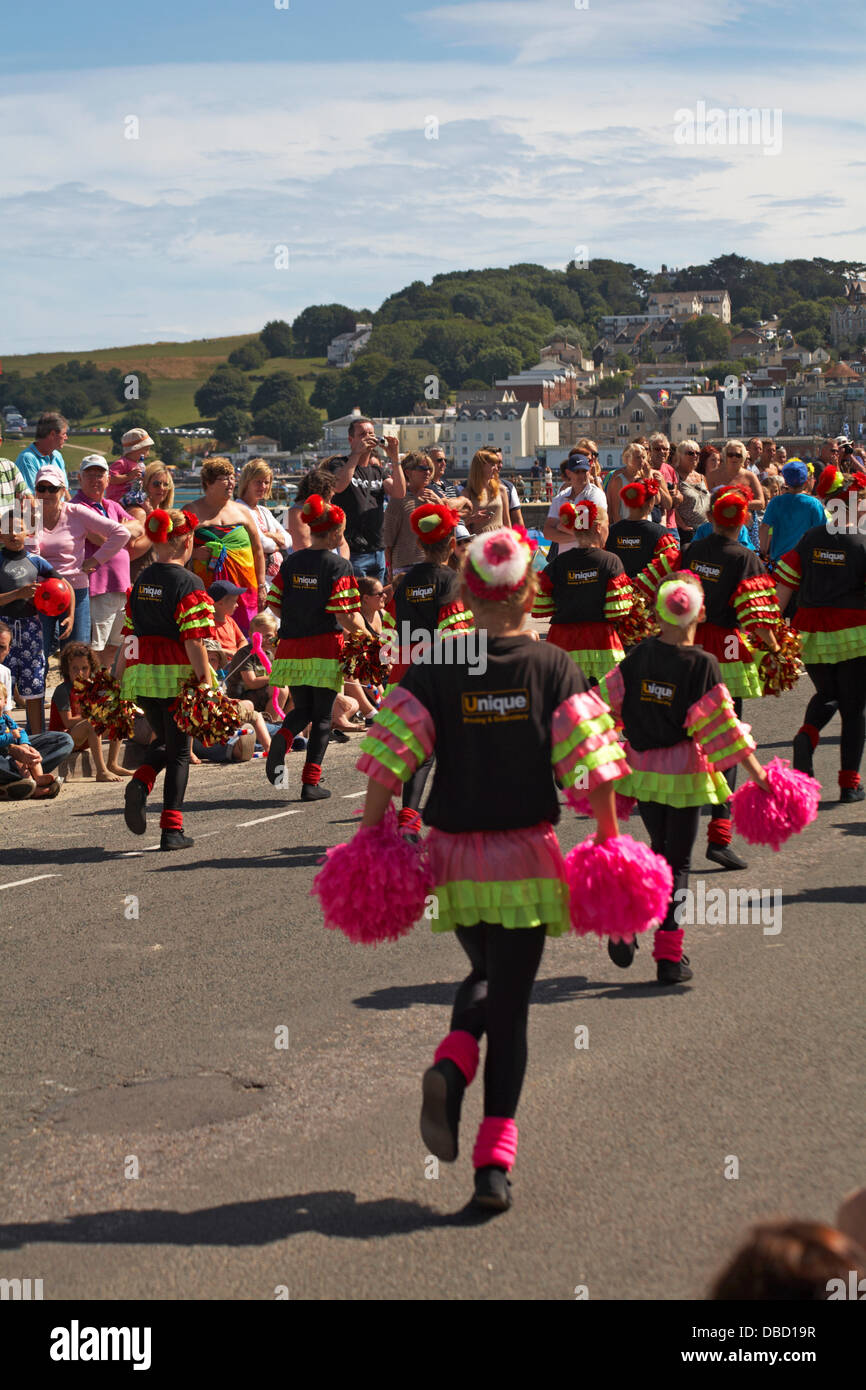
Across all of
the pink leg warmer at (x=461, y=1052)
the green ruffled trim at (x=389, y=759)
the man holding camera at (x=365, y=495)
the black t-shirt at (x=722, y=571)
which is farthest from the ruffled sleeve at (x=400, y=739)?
the man holding camera at (x=365, y=495)

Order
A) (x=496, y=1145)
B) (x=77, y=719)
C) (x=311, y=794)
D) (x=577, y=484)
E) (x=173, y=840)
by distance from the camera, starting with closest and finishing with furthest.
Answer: (x=496, y=1145) → (x=173, y=840) → (x=311, y=794) → (x=77, y=719) → (x=577, y=484)

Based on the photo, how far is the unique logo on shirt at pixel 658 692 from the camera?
24.4 feet

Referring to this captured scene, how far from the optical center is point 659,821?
297 inches

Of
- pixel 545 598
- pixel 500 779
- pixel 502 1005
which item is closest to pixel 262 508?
pixel 545 598

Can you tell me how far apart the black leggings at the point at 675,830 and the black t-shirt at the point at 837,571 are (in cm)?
399

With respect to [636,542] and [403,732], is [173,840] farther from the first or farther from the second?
[403,732]

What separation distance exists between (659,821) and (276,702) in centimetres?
730

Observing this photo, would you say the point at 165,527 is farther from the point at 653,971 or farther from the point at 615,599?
the point at 653,971

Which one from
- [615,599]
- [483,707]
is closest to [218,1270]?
[483,707]

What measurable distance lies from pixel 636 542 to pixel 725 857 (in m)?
3.26

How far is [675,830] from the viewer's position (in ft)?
24.5

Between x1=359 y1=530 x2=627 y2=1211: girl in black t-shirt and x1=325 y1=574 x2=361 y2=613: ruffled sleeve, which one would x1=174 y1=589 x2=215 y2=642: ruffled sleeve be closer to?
x1=325 y1=574 x2=361 y2=613: ruffled sleeve

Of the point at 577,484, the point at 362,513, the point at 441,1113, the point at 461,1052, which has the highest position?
the point at 577,484

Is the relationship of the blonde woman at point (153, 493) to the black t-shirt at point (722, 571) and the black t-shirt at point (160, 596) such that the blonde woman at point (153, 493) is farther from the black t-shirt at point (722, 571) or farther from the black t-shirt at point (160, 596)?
the black t-shirt at point (722, 571)
